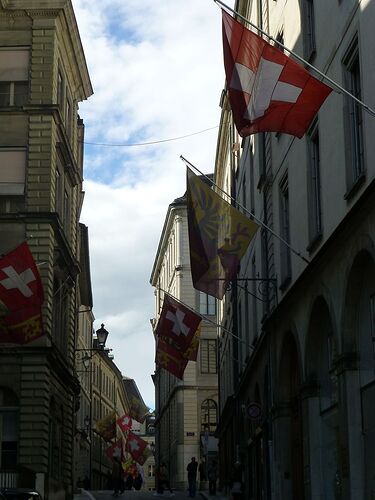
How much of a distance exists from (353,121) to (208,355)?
6573cm

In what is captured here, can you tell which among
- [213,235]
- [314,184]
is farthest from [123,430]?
[314,184]

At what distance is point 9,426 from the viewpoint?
3859cm

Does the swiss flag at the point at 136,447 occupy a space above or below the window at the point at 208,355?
below

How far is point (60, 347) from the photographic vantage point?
146 feet

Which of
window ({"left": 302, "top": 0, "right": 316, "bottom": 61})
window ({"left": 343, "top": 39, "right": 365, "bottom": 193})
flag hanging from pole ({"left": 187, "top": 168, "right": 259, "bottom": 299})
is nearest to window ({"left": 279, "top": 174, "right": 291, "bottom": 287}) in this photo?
flag hanging from pole ({"left": 187, "top": 168, "right": 259, "bottom": 299})

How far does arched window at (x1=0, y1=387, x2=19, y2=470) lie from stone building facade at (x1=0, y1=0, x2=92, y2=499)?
37mm

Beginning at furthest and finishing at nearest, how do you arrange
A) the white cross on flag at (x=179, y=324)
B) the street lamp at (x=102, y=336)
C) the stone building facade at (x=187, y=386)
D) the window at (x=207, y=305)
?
the window at (x=207, y=305) < the stone building facade at (x=187, y=386) < the street lamp at (x=102, y=336) < the white cross on flag at (x=179, y=324)

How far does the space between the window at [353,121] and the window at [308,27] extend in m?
4.27

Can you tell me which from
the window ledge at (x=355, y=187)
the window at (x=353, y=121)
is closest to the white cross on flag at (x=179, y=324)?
the window at (x=353, y=121)

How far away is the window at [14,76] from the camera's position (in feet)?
136

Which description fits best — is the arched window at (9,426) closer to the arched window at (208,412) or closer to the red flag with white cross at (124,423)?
the red flag with white cross at (124,423)

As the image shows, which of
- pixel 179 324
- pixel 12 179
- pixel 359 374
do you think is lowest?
pixel 359 374

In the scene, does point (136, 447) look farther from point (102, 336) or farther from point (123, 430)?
point (102, 336)

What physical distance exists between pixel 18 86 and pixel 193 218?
1936 centimetres
